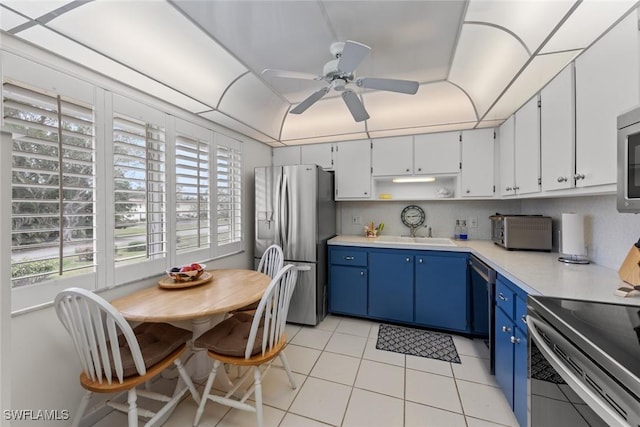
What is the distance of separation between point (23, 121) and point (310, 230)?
2.22m

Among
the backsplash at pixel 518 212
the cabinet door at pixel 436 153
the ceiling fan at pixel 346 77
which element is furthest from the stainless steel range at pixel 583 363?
the cabinet door at pixel 436 153

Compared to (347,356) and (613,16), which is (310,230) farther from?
(613,16)

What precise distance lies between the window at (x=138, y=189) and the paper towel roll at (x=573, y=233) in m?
3.16

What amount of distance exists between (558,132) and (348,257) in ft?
6.97

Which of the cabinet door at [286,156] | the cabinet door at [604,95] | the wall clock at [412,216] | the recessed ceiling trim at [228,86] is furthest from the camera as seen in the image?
the cabinet door at [286,156]

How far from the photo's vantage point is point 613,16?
1.23m

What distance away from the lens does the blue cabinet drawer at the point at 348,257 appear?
9.77 ft

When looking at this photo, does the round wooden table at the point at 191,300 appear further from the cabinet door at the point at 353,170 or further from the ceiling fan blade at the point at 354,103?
the cabinet door at the point at 353,170

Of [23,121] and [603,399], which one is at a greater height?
[23,121]

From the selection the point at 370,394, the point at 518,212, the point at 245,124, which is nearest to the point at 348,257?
the point at 370,394

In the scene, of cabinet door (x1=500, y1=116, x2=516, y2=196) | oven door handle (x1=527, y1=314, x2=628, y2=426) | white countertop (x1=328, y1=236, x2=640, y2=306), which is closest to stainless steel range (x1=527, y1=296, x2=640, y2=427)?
oven door handle (x1=527, y1=314, x2=628, y2=426)

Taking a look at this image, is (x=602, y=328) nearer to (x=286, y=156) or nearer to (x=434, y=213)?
(x=434, y=213)

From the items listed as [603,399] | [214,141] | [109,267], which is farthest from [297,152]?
[603,399]

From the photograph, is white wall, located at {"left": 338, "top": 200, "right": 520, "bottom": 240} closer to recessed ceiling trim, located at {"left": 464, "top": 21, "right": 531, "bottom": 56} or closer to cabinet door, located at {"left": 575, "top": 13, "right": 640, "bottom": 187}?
cabinet door, located at {"left": 575, "top": 13, "right": 640, "bottom": 187}
